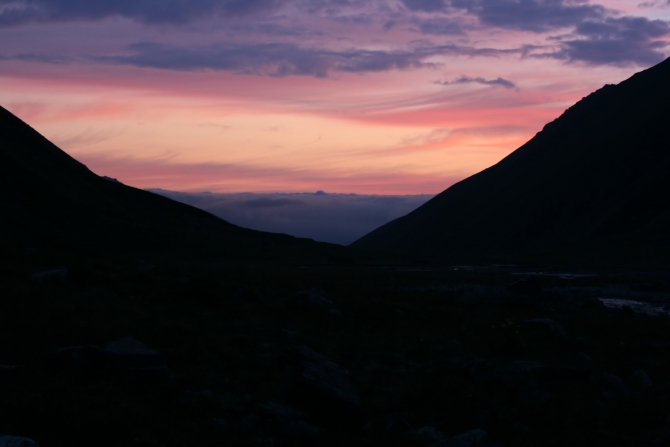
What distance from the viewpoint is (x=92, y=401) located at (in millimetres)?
12766

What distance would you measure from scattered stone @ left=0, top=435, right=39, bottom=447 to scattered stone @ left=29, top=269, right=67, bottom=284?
15.4 metres

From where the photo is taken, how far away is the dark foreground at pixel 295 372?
12344 mm

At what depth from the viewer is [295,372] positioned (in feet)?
46.9

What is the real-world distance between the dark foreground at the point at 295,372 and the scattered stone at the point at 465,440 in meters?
0.03

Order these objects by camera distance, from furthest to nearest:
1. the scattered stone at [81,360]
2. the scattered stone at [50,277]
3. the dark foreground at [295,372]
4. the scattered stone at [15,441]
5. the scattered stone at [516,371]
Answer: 1. the scattered stone at [50,277]
2. the scattered stone at [516,371]
3. the scattered stone at [81,360]
4. the dark foreground at [295,372]
5. the scattered stone at [15,441]

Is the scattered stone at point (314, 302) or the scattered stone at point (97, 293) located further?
the scattered stone at point (314, 302)

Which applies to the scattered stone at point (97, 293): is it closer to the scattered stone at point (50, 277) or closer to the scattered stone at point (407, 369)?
the scattered stone at point (50, 277)

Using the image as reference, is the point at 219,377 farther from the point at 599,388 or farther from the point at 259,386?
the point at 599,388

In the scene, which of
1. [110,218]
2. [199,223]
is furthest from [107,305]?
[199,223]

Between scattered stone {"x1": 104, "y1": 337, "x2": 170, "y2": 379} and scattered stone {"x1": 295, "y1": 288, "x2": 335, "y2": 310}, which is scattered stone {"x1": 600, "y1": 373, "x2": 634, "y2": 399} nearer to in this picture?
scattered stone {"x1": 104, "y1": 337, "x2": 170, "y2": 379}

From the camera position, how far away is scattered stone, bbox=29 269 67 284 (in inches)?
950

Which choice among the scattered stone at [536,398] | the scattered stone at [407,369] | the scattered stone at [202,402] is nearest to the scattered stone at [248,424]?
the scattered stone at [202,402]

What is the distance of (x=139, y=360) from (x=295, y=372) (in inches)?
153

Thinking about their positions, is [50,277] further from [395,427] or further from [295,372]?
[395,427]
